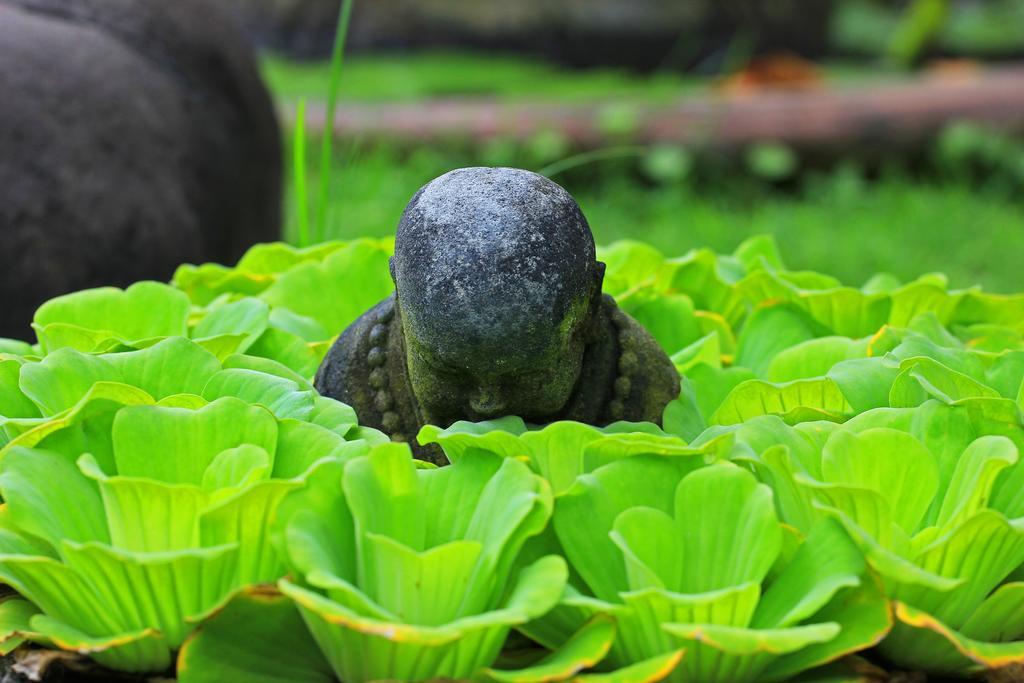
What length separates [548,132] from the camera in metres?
4.76

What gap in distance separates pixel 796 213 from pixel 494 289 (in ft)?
12.2

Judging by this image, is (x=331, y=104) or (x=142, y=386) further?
(x=331, y=104)

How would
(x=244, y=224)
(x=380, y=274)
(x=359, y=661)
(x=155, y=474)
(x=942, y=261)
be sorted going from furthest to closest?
(x=942, y=261)
(x=244, y=224)
(x=380, y=274)
(x=155, y=474)
(x=359, y=661)

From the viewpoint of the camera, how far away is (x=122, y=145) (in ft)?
7.45

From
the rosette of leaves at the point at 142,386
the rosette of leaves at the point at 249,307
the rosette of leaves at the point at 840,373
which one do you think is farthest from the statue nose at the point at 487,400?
the rosette of leaves at the point at 249,307

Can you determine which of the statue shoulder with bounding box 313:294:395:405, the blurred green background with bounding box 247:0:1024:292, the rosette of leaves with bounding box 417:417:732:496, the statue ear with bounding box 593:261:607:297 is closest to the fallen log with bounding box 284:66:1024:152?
the blurred green background with bounding box 247:0:1024:292

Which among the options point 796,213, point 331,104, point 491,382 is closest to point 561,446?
point 491,382

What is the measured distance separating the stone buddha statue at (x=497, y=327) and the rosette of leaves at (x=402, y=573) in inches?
5.5

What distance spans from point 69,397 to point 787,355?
0.84m

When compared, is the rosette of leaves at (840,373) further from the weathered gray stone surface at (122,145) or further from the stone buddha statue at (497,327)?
the weathered gray stone surface at (122,145)

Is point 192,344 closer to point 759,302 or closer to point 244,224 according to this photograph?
point 759,302

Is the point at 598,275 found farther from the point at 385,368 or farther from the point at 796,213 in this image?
the point at 796,213

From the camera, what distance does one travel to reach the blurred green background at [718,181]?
3.99 meters

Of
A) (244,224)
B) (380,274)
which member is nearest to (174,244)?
(244,224)
